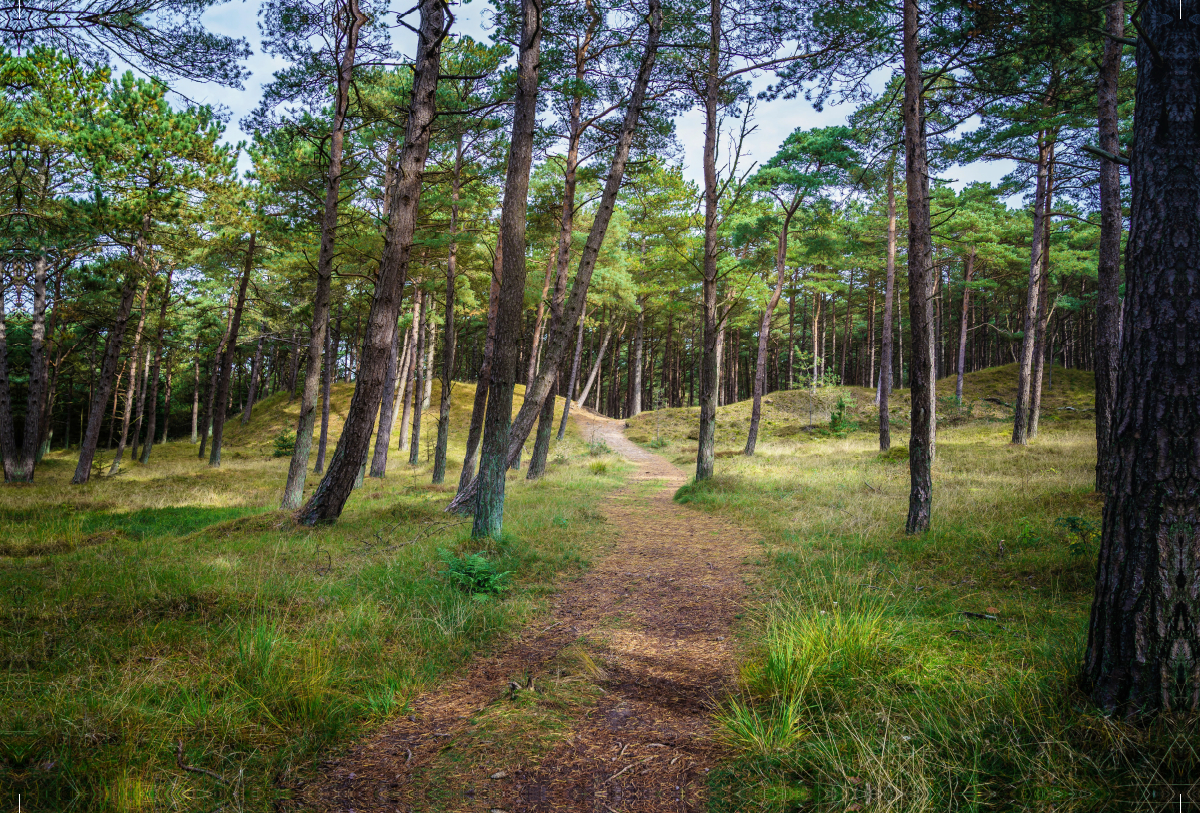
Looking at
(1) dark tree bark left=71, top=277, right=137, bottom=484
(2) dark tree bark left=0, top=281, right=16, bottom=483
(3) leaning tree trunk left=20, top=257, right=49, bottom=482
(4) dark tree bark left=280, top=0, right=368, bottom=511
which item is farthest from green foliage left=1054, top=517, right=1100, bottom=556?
(2) dark tree bark left=0, top=281, right=16, bottom=483

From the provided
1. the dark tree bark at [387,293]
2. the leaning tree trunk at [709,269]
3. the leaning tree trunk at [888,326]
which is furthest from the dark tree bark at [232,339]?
the leaning tree trunk at [888,326]

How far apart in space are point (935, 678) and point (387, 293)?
749 centimetres

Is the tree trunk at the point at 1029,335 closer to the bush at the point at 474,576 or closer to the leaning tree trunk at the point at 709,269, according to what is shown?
the leaning tree trunk at the point at 709,269

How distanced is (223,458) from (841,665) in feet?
93.7

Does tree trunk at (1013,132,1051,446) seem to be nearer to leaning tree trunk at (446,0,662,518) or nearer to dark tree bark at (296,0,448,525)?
leaning tree trunk at (446,0,662,518)

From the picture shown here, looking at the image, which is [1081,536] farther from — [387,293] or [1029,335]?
[1029,335]

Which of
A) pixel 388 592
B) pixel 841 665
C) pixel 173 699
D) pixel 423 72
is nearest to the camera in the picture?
pixel 173 699

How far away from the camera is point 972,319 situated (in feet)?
135

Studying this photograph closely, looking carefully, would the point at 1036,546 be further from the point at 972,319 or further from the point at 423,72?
the point at 972,319

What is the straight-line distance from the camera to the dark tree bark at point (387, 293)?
24.0 ft

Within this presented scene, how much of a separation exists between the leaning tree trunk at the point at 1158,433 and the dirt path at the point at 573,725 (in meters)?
1.91

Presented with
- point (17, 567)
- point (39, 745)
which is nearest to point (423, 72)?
point (17, 567)

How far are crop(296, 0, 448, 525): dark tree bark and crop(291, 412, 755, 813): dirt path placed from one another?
14.1 ft

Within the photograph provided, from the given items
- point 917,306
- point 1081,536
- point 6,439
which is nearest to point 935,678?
point 1081,536
